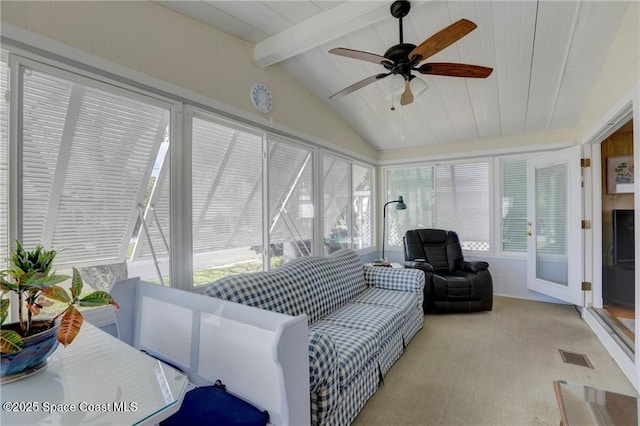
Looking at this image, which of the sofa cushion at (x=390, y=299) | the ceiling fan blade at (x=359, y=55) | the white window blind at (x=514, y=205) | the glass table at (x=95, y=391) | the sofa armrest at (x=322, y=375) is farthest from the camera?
the white window blind at (x=514, y=205)

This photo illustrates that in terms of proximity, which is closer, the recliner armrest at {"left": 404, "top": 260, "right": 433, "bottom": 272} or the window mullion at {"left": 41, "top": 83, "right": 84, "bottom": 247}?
the window mullion at {"left": 41, "top": 83, "right": 84, "bottom": 247}

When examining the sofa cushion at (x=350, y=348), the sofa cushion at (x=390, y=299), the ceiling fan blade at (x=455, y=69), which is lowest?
the sofa cushion at (x=350, y=348)

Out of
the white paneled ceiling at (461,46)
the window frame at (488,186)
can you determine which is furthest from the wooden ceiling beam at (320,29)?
the window frame at (488,186)

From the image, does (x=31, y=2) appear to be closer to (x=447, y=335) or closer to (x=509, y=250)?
(x=447, y=335)

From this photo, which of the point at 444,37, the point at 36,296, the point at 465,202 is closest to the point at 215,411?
the point at 36,296

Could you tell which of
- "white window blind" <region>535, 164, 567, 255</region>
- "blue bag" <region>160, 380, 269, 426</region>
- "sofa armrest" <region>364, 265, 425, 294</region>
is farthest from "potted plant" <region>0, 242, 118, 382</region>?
"white window blind" <region>535, 164, 567, 255</region>

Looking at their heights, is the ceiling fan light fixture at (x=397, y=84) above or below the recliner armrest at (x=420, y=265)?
above

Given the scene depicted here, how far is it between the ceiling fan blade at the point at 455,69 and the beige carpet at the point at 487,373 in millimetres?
2210

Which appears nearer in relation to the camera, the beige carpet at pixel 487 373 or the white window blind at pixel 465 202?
the beige carpet at pixel 487 373

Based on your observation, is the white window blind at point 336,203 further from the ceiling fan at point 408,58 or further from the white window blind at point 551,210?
the white window blind at point 551,210

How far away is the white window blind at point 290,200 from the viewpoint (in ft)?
10.3

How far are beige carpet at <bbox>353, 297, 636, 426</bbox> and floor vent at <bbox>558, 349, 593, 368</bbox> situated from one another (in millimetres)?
49

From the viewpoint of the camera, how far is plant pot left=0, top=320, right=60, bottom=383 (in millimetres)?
904

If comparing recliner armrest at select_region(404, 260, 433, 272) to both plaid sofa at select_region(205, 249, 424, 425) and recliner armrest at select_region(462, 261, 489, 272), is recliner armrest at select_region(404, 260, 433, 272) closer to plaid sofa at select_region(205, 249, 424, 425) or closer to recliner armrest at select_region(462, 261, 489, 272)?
recliner armrest at select_region(462, 261, 489, 272)
